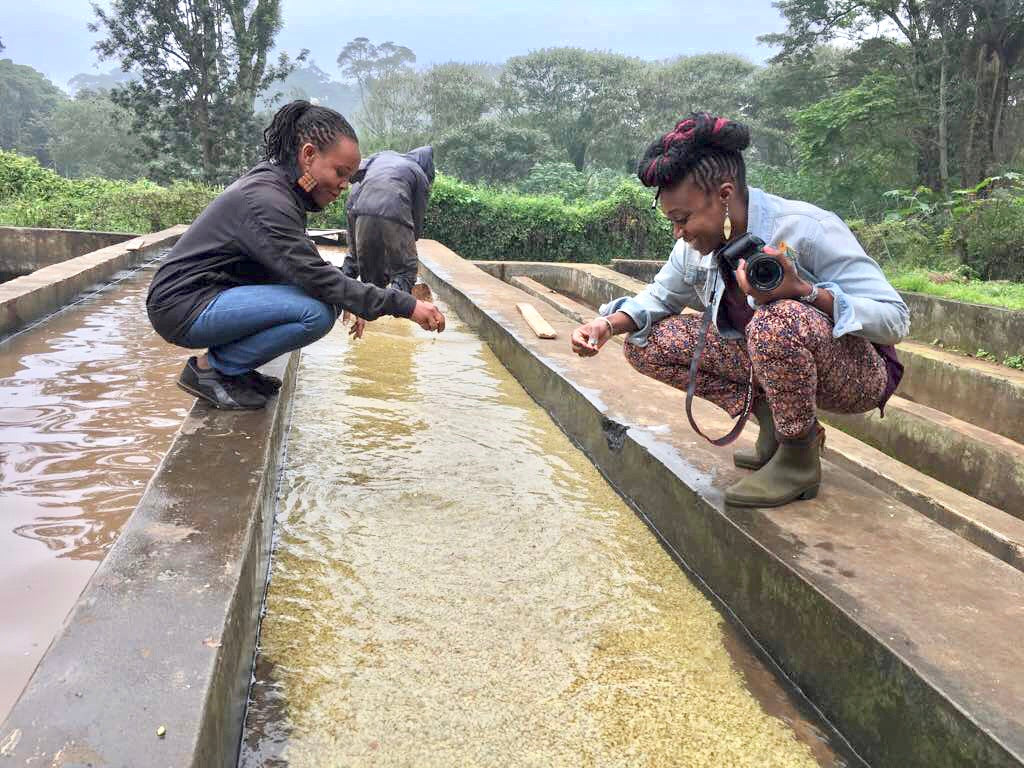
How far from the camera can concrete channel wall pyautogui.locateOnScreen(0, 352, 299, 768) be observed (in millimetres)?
1170

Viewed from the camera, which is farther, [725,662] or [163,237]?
[163,237]

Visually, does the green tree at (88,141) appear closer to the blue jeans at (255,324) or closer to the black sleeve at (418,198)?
the black sleeve at (418,198)

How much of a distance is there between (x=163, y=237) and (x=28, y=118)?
177 feet

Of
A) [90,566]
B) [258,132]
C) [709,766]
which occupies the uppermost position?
[258,132]

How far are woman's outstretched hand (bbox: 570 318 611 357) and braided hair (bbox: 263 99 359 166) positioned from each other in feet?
3.22

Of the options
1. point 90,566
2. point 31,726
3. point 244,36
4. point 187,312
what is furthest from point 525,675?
point 244,36

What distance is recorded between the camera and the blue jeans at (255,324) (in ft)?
8.87

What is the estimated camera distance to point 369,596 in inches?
83.3

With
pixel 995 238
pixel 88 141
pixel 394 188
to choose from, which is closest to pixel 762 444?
pixel 394 188

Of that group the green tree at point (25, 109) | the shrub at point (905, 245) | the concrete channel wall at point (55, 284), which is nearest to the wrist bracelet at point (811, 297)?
the concrete channel wall at point (55, 284)

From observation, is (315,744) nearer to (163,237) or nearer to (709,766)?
(709,766)

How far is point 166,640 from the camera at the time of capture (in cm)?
143

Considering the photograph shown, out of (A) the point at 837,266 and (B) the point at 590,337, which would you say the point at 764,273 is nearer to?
(A) the point at 837,266

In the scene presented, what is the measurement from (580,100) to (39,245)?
40.7 m
